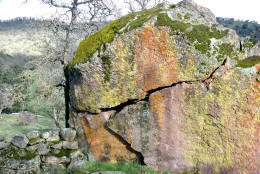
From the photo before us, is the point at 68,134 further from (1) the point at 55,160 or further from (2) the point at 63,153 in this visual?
(1) the point at 55,160

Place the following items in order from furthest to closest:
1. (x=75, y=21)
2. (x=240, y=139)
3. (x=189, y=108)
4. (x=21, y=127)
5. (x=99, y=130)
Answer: (x=21, y=127) → (x=75, y=21) → (x=99, y=130) → (x=189, y=108) → (x=240, y=139)

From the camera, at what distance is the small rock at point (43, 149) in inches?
224

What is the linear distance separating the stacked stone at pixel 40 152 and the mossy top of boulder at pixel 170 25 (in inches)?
83.2

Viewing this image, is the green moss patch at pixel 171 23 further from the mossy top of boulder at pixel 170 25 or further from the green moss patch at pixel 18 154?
the green moss patch at pixel 18 154

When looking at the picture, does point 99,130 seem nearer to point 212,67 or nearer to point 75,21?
point 212,67

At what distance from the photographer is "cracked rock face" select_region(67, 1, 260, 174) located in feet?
15.2

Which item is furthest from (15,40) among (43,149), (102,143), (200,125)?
(200,125)

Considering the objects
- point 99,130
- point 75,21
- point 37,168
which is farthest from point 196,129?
point 75,21

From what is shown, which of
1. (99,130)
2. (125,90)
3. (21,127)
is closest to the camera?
(125,90)

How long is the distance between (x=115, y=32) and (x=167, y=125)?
2.48 meters

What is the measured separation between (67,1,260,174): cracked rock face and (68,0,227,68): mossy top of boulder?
23 mm

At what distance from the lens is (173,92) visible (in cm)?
497

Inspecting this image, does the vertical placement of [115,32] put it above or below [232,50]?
above

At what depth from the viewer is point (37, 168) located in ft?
17.8
